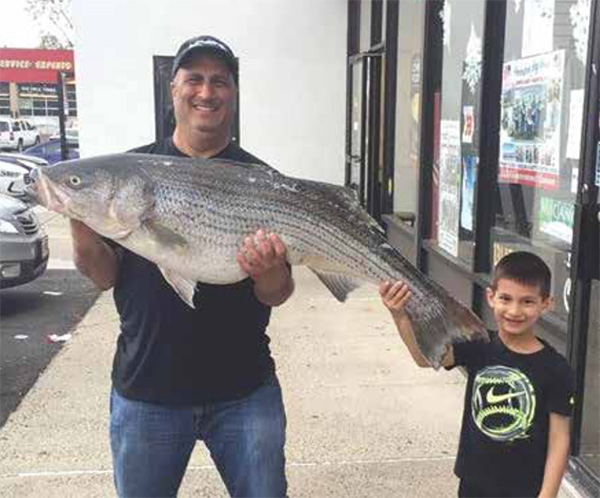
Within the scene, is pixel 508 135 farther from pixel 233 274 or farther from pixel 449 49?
pixel 233 274

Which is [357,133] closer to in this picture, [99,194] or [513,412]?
[513,412]

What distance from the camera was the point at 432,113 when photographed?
6.72 meters

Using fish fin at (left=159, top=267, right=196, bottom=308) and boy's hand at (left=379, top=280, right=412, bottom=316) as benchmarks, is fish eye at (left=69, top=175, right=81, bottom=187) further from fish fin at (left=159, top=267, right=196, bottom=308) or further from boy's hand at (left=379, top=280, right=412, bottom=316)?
boy's hand at (left=379, top=280, right=412, bottom=316)

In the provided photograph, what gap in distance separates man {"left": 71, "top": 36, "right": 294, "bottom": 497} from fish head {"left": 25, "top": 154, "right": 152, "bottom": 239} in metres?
0.14

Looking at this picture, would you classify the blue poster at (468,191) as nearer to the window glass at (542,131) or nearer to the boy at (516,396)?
the window glass at (542,131)

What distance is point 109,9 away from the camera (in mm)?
11547

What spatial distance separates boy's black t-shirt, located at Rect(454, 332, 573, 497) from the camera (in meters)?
2.19

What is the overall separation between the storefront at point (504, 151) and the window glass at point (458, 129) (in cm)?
1

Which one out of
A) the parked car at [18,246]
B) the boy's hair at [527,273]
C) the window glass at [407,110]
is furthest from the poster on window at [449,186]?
the boy's hair at [527,273]

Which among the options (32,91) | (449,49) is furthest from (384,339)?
(32,91)

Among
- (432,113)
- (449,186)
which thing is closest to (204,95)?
(449,186)

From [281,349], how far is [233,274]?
12.2 ft

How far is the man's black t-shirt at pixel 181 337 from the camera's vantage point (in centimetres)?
210

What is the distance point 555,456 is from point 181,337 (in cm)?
105
